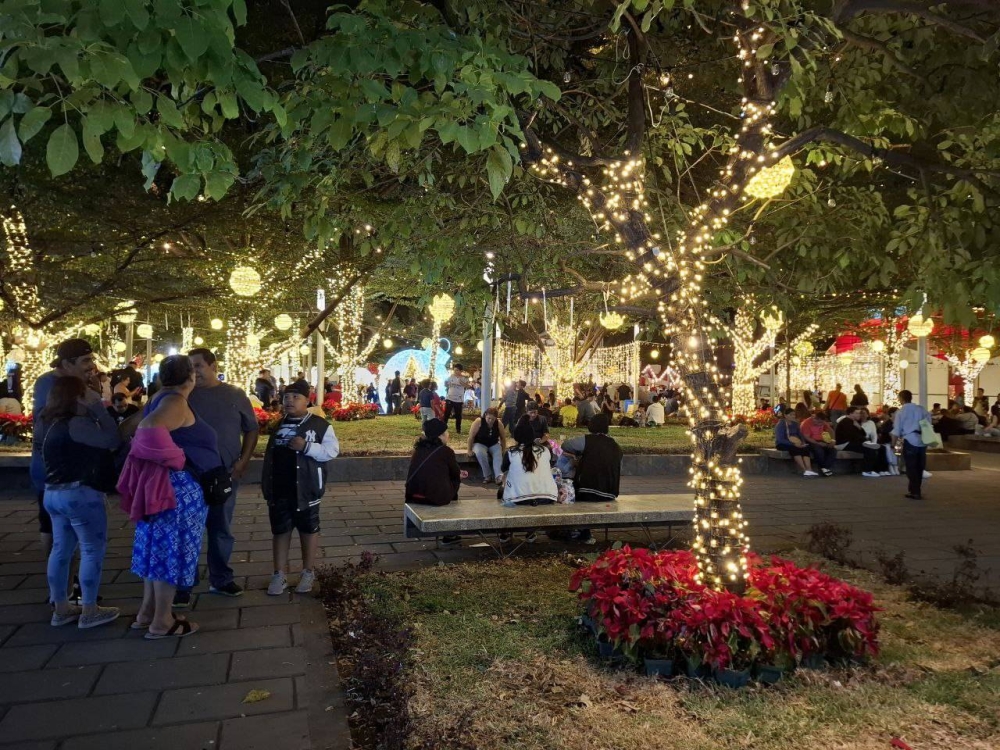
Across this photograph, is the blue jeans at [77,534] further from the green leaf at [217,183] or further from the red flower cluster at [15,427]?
the red flower cluster at [15,427]

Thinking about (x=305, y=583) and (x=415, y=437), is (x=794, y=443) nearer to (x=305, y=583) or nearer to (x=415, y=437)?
(x=415, y=437)

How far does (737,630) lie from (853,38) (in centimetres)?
431

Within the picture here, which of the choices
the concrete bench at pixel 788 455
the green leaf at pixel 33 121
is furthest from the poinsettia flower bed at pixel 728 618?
the concrete bench at pixel 788 455

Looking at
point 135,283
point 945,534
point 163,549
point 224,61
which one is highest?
point 135,283

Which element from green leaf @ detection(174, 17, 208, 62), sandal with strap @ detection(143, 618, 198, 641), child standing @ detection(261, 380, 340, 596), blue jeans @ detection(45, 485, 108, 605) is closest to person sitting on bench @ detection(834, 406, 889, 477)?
child standing @ detection(261, 380, 340, 596)

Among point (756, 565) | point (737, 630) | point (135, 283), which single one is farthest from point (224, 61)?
point (135, 283)

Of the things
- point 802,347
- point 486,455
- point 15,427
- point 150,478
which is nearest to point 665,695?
point 150,478

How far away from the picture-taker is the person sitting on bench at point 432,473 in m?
7.03

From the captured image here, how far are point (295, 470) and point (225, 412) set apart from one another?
2.43 ft

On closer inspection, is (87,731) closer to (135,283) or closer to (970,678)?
(970,678)

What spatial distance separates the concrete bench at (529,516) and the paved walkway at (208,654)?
1.69ft

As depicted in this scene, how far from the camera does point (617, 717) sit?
3.58m

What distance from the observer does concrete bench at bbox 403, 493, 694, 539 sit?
6484 millimetres

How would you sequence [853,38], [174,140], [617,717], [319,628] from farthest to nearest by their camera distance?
[853,38] → [319,628] → [617,717] → [174,140]
